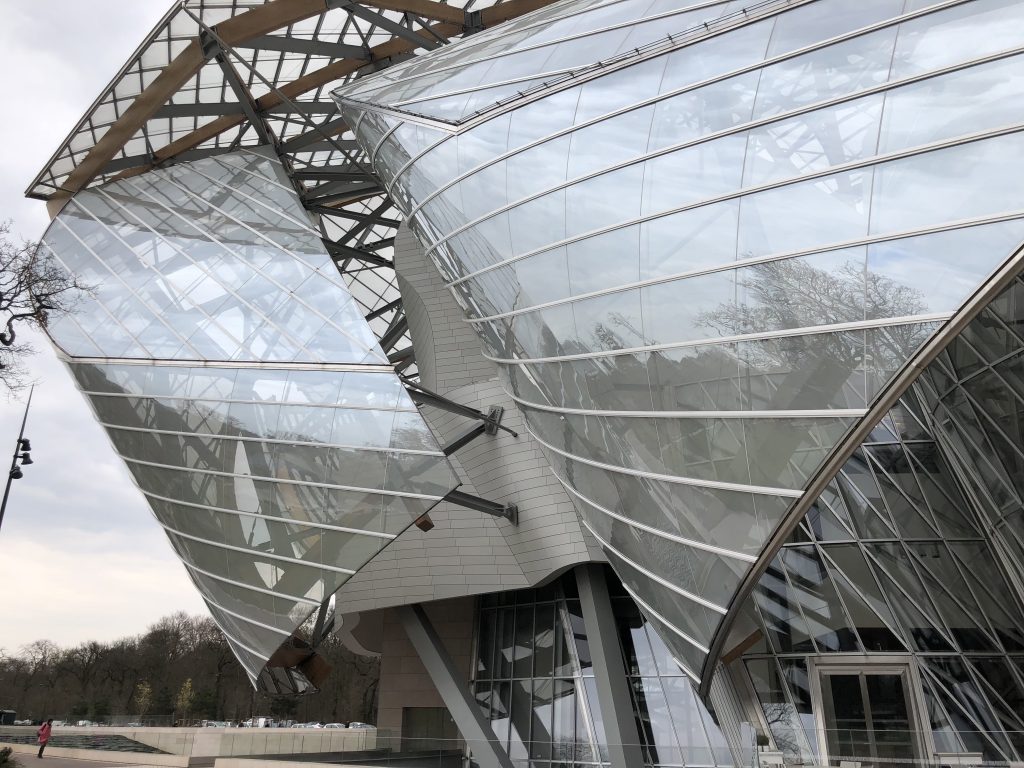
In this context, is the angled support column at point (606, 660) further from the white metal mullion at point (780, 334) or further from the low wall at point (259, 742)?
the white metal mullion at point (780, 334)

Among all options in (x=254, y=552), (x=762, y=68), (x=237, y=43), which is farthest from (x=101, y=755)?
(x=762, y=68)

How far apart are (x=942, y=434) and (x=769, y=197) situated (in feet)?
33.2

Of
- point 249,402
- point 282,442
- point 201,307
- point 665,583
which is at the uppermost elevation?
point 201,307

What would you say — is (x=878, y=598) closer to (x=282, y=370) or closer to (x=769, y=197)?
(x=769, y=197)

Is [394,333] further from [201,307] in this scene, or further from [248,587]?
[248,587]

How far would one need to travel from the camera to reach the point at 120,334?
2572 centimetres

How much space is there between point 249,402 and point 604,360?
37.4 feet

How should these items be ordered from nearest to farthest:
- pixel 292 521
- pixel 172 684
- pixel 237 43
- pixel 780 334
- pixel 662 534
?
pixel 780 334 < pixel 662 534 < pixel 292 521 < pixel 237 43 < pixel 172 684

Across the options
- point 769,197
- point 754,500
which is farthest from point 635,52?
point 754,500

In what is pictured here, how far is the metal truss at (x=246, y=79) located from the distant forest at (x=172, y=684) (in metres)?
60.1

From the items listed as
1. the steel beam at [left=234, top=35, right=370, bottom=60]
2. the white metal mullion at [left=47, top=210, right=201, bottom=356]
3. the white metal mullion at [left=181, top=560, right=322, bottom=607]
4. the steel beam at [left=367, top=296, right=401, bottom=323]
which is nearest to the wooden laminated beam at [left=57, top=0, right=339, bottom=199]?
the steel beam at [left=234, top=35, right=370, bottom=60]

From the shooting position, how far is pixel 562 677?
94.7ft

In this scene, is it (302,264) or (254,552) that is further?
(302,264)

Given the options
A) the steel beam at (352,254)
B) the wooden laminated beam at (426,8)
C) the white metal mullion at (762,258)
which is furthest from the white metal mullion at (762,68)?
the steel beam at (352,254)
